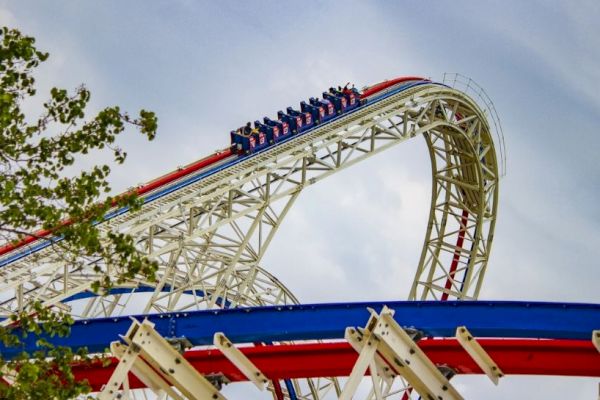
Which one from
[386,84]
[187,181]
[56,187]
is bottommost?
[56,187]

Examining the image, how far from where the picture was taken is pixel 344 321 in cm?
1631

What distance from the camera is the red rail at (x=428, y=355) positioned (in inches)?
610

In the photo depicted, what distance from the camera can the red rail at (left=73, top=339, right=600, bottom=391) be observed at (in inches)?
610

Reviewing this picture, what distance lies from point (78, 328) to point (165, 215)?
26.4 feet

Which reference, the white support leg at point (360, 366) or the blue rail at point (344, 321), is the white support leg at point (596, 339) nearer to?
the blue rail at point (344, 321)

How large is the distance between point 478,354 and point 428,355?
125 cm

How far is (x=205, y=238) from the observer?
28594 millimetres

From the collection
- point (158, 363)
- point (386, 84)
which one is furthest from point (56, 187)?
point (386, 84)

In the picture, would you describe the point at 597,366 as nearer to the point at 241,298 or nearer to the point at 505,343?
the point at 505,343

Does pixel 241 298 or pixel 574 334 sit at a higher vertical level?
pixel 241 298

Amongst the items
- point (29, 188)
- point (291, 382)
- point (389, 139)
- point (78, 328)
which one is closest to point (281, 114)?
point (389, 139)

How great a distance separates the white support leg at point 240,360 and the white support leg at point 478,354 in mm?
3246

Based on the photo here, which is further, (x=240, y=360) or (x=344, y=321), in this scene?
(x=344, y=321)

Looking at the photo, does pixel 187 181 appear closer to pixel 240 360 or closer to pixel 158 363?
pixel 240 360
